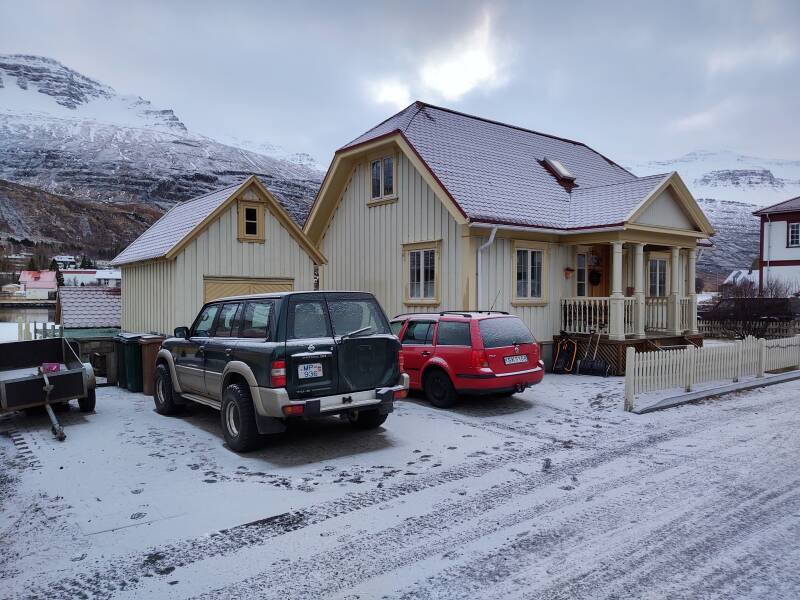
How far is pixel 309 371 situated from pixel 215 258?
7247mm

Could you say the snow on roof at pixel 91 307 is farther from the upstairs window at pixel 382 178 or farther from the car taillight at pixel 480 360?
the car taillight at pixel 480 360

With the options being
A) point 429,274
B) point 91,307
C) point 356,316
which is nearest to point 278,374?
point 356,316

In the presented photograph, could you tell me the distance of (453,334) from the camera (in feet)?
33.4

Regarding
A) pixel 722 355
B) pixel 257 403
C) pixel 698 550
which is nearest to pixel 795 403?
pixel 722 355

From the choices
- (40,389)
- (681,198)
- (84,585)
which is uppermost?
(681,198)

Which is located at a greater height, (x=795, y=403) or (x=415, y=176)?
(x=415, y=176)

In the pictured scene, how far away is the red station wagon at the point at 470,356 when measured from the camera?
9.68 meters

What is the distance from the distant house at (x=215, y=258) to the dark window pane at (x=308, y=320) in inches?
251

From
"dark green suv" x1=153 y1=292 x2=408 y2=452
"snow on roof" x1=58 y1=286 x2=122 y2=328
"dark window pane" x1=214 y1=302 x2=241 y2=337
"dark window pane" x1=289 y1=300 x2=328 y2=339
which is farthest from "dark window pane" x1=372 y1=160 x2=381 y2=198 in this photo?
"dark window pane" x1=289 y1=300 x2=328 y2=339

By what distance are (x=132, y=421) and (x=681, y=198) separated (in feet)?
47.6

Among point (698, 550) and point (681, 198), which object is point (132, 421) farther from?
point (681, 198)

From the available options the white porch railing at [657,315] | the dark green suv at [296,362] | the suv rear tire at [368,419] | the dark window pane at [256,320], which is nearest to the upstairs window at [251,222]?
the dark green suv at [296,362]

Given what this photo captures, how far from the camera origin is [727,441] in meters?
7.95

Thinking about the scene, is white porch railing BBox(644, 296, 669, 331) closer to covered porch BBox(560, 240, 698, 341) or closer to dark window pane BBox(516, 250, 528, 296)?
covered porch BBox(560, 240, 698, 341)
